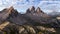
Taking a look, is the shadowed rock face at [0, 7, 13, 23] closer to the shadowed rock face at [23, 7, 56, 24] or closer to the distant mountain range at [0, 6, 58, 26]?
the distant mountain range at [0, 6, 58, 26]

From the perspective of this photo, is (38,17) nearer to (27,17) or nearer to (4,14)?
(27,17)

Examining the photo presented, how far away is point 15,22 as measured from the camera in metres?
1.71

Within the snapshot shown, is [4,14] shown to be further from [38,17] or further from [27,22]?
[38,17]

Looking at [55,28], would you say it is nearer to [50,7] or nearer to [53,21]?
[53,21]

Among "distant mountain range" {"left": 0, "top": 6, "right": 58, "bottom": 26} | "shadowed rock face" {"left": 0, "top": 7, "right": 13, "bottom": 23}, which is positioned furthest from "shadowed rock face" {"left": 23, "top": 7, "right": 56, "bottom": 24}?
"shadowed rock face" {"left": 0, "top": 7, "right": 13, "bottom": 23}

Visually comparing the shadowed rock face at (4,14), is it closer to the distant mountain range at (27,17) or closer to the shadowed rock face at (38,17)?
the distant mountain range at (27,17)

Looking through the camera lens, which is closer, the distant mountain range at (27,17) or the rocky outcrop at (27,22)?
the rocky outcrop at (27,22)

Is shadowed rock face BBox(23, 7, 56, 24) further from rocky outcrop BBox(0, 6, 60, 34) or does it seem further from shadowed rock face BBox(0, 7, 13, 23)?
shadowed rock face BBox(0, 7, 13, 23)

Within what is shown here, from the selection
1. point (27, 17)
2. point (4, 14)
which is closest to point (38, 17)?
point (27, 17)

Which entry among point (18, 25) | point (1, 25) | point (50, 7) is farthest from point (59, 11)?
point (1, 25)

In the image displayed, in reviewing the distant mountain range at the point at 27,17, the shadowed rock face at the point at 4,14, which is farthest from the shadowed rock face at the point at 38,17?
the shadowed rock face at the point at 4,14

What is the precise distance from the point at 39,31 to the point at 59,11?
451 millimetres

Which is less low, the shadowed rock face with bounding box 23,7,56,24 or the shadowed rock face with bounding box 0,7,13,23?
the shadowed rock face with bounding box 0,7,13,23

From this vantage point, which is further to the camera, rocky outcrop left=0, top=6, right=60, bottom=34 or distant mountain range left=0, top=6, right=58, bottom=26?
distant mountain range left=0, top=6, right=58, bottom=26
